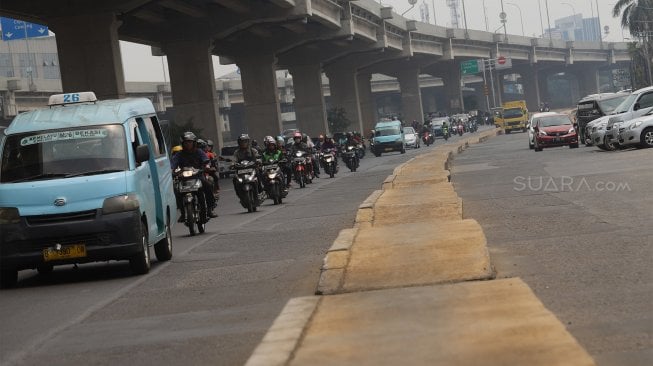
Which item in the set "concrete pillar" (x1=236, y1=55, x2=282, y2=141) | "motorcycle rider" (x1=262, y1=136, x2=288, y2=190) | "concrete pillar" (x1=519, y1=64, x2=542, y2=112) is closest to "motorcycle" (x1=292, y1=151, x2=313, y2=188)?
"motorcycle rider" (x1=262, y1=136, x2=288, y2=190)

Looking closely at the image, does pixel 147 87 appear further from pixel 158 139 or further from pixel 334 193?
pixel 158 139

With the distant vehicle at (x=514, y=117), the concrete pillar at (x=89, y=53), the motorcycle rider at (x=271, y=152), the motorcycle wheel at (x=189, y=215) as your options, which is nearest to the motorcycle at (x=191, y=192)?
the motorcycle wheel at (x=189, y=215)

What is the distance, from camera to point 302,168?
122ft

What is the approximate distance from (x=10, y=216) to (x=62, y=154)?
1081 millimetres

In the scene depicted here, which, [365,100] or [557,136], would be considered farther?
[365,100]

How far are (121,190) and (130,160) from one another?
760 mm

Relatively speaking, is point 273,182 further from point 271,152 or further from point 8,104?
point 8,104

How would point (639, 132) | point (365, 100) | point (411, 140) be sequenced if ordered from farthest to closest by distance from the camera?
point (365, 100) → point (411, 140) → point (639, 132)

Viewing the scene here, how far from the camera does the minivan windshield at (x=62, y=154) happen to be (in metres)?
14.8

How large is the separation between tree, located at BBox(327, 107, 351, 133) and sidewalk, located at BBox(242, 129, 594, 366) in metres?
79.9

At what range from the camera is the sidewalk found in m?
A: 7.21

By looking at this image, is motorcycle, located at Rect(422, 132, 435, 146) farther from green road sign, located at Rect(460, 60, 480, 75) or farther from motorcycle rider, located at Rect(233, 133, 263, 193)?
motorcycle rider, located at Rect(233, 133, 263, 193)

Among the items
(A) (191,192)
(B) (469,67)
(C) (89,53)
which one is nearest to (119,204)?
(A) (191,192)

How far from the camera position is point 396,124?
71.4 meters
